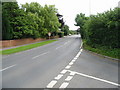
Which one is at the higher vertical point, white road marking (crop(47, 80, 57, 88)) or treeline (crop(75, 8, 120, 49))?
treeline (crop(75, 8, 120, 49))

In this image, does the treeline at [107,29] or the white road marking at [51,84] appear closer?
the white road marking at [51,84]

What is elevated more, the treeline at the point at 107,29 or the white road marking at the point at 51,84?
the treeline at the point at 107,29

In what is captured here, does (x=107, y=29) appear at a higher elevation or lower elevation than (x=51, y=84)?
higher

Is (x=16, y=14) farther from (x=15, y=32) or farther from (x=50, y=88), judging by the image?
(x=50, y=88)

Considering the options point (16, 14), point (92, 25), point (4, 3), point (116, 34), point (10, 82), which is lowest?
point (10, 82)

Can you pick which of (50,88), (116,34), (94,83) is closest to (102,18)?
(116,34)

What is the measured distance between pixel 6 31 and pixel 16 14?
6060 mm

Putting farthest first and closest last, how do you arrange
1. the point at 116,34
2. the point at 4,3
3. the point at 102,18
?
the point at 4,3 < the point at 102,18 < the point at 116,34

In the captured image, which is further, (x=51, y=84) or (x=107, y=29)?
(x=107, y=29)

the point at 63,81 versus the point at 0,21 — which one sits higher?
the point at 0,21

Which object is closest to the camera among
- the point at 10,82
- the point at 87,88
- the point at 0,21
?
the point at 87,88

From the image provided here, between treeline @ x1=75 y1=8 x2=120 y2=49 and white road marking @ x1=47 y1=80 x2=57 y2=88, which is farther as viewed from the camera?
treeline @ x1=75 y1=8 x2=120 y2=49

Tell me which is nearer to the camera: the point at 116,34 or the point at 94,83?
the point at 94,83

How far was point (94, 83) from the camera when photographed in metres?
5.84
